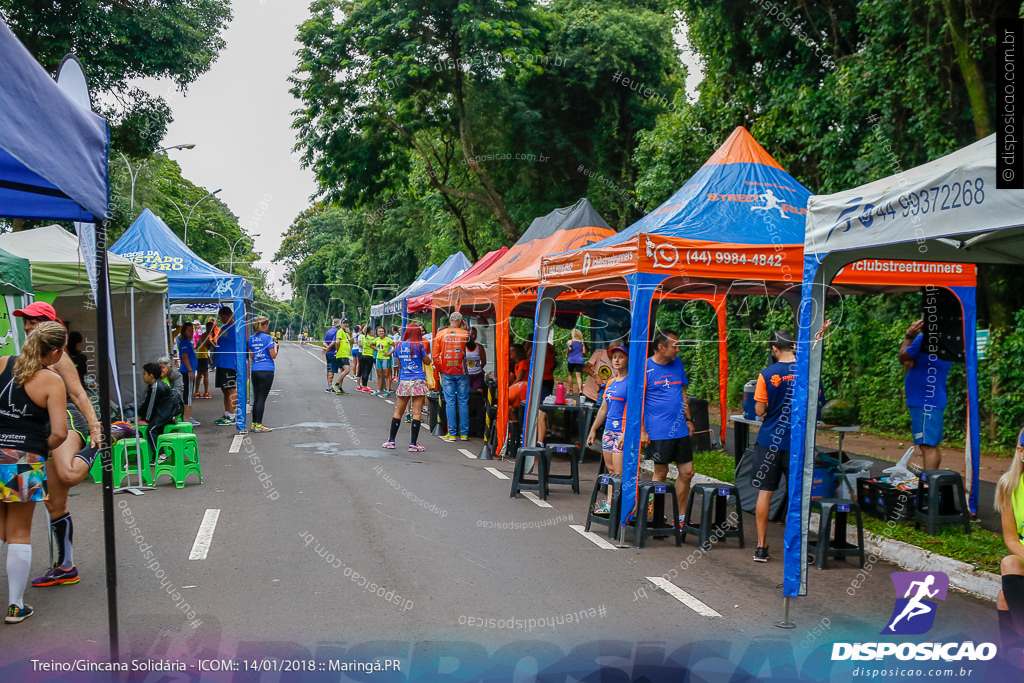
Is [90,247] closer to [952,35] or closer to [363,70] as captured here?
[952,35]

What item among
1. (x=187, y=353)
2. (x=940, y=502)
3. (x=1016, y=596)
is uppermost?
(x=187, y=353)

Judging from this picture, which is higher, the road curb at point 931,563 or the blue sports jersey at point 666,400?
the blue sports jersey at point 666,400

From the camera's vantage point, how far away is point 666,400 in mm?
7441

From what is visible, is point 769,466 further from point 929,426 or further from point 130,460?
point 130,460

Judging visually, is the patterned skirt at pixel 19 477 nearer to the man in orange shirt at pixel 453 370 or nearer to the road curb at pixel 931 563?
the road curb at pixel 931 563

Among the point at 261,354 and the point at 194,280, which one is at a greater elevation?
the point at 194,280

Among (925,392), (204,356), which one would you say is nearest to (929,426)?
(925,392)

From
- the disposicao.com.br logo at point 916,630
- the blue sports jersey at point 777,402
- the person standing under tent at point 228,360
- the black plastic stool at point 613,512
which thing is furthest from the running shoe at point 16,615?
the person standing under tent at point 228,360

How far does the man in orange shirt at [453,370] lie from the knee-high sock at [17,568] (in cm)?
846

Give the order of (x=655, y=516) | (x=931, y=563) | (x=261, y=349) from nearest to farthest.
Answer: (x=931, y=563)
(x=655, y=516)
(x=261, y=349)

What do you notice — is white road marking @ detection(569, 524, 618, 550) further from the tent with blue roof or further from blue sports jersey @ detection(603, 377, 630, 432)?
blue sports jersey @ detection(603, 377, 630, 432)

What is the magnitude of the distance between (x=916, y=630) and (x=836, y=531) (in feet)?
5.74

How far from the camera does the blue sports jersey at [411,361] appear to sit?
41.0 feet

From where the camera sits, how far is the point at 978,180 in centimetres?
432
